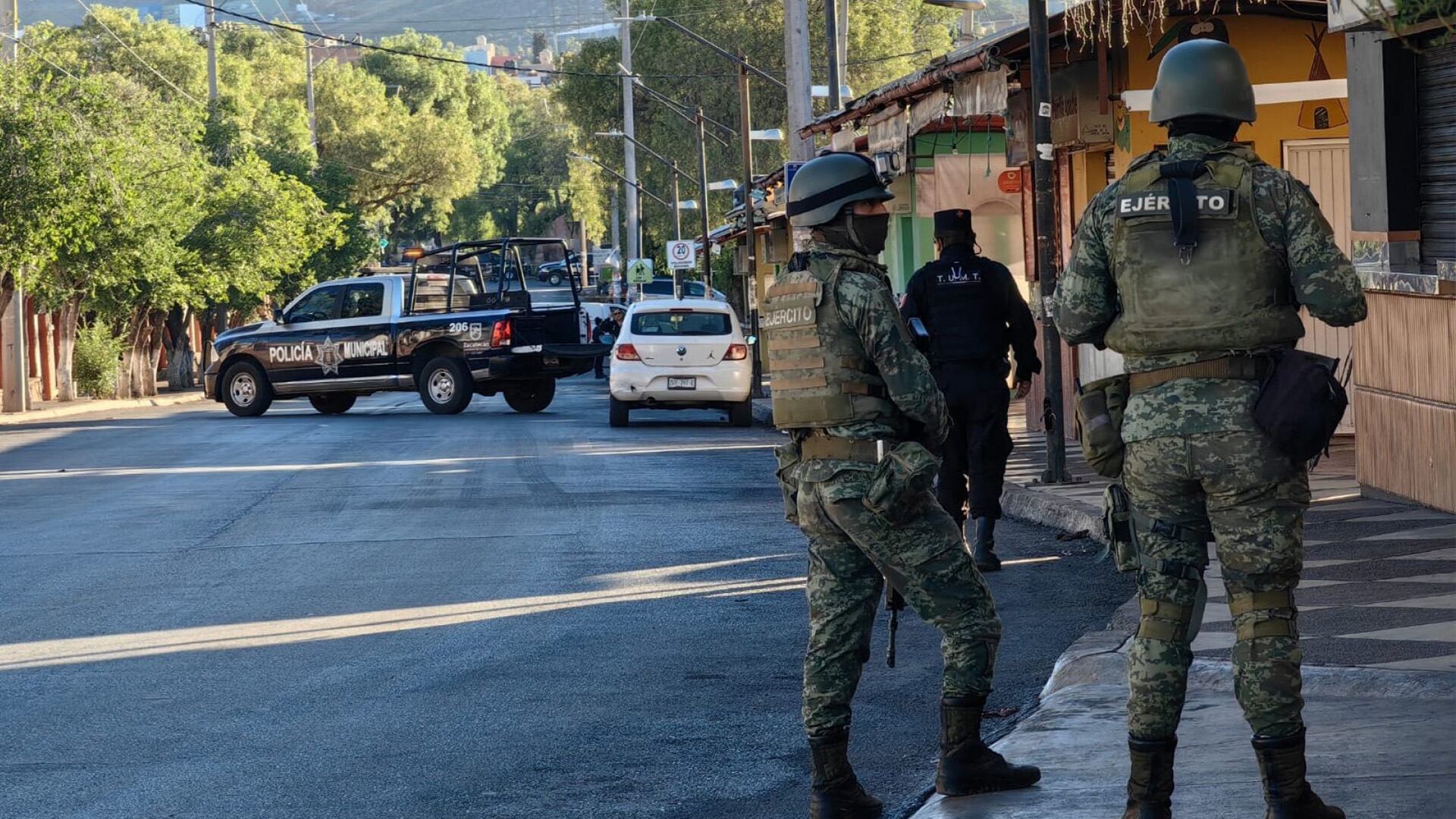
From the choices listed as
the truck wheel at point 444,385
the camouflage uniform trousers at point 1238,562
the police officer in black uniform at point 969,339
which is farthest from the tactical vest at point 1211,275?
the truck wheel at point 444,385

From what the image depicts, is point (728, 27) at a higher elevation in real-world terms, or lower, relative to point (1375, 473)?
higher

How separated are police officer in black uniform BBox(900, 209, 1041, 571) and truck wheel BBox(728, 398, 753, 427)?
46.1ft

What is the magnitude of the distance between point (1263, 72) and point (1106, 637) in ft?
31.1

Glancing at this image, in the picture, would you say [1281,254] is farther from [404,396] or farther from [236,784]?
[404,396]

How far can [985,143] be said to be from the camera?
23922mm

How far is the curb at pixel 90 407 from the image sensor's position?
3222cm

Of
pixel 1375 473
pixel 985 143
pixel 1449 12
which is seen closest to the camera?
pixel 1449 12

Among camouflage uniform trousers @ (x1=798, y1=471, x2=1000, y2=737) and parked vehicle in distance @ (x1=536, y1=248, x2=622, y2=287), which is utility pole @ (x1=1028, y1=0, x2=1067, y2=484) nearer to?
camouflage uniform trousers @ (x1=798, y1=471, x2=1000, y2=737)

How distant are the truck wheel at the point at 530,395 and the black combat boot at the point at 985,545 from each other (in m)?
18.9

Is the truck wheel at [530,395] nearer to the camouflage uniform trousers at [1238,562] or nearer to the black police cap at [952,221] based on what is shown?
the black police cap at [952,221]

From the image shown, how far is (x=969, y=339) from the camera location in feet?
31.0

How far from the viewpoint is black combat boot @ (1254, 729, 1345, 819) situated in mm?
4613

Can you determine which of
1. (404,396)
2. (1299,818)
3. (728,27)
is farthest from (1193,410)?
(728,27)

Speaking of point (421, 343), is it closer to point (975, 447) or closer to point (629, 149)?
point (975, 447)
